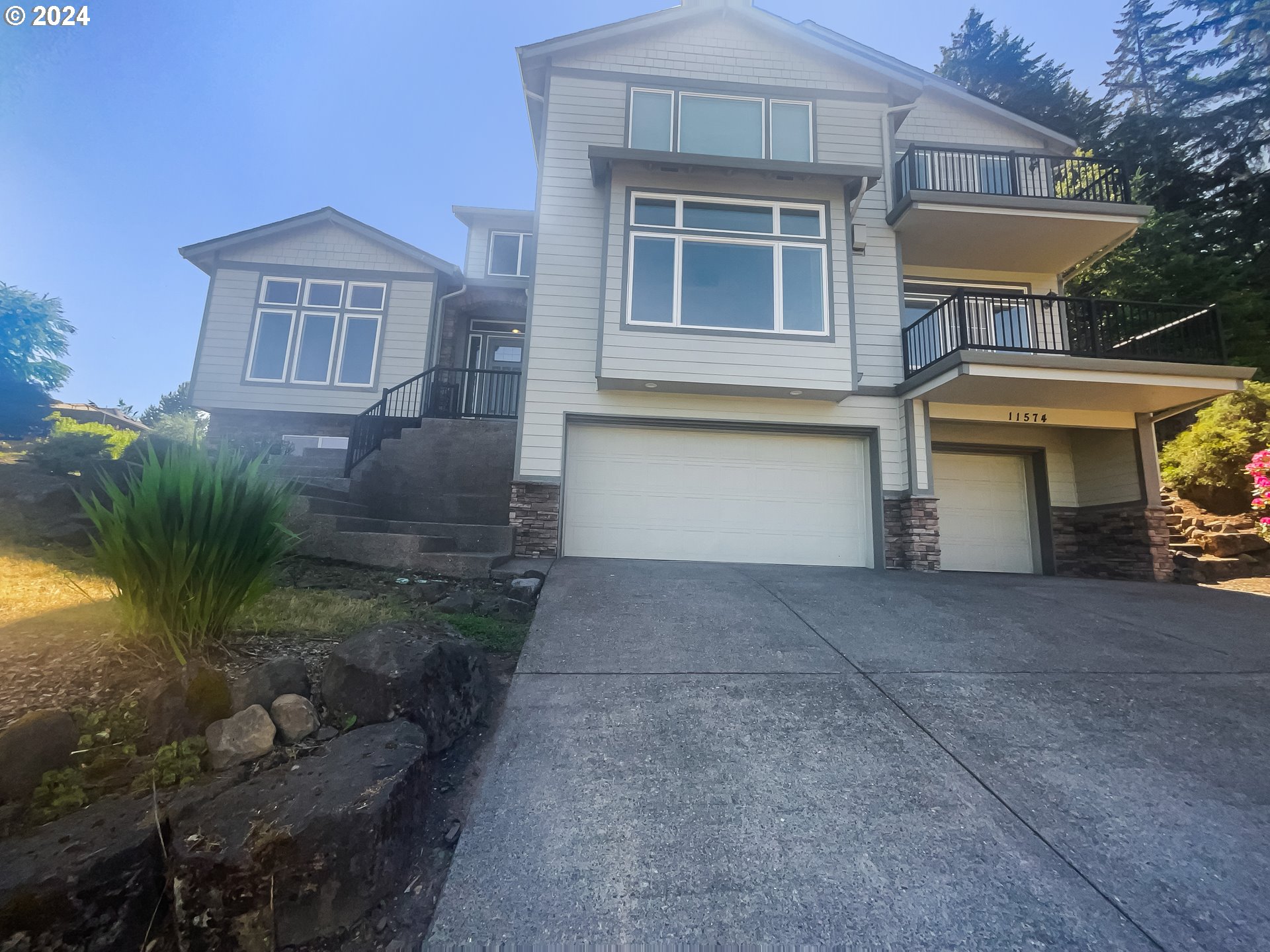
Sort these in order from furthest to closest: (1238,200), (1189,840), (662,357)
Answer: (1238,200)
(662,357)
(1189,840)

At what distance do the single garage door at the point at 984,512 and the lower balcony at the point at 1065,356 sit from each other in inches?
49.3

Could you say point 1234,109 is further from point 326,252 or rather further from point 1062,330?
point 326,252

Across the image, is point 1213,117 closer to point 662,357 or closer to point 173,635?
point 662,357

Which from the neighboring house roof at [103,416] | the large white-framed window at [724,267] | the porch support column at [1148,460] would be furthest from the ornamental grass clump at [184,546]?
the neighboring house roof at [103,416]

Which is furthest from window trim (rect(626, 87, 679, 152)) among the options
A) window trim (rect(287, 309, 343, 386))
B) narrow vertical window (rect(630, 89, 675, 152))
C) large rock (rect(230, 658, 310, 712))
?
large rock (rect(230, 658, 310, 712))

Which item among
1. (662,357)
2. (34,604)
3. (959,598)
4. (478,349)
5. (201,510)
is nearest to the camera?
(201,510)

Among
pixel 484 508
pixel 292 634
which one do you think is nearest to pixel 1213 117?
pixel 484 508

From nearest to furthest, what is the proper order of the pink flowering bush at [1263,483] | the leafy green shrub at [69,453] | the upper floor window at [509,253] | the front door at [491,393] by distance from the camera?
the leafy green shrub at [69,453]
the pink flowering bush at [1263,483]
the front door at [491,393]
the upper floor window at [509,253]

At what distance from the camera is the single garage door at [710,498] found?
7855 mm

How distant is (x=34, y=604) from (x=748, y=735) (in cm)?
414

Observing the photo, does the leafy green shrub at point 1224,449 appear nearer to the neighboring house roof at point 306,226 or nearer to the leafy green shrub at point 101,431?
the neighboring house roof at point 306,226

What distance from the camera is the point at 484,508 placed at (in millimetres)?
7836

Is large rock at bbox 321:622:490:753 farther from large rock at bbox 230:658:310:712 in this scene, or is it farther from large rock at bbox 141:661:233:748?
large rock at bbox 141:661:233:748

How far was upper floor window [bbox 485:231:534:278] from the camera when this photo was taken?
555 inches
